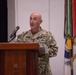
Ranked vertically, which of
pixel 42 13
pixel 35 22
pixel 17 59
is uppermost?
pixel 42 13

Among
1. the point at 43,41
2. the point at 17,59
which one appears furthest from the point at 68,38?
the point at 17,59

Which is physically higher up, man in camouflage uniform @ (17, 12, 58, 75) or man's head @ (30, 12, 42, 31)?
man's head @ (30, 12, 42, 31)

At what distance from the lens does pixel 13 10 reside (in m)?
3.53

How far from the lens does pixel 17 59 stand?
123 centimetres

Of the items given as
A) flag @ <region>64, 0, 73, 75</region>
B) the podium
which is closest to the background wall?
flag @ <region>64, 0, 73, 75</region>

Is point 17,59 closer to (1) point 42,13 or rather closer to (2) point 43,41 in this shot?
(2) point 43,41

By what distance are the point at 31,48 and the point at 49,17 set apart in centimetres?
234

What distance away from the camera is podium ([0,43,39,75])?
1217 millimetres

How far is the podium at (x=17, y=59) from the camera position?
47.9 inches

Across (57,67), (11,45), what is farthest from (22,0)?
(11,45)

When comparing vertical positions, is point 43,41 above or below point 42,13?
below

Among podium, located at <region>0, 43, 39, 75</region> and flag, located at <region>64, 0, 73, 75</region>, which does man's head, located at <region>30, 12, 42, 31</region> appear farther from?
podium, located at <region>0, 43, 39, 75</region>

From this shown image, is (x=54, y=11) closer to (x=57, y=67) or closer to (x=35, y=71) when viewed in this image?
(x=57, y=67)

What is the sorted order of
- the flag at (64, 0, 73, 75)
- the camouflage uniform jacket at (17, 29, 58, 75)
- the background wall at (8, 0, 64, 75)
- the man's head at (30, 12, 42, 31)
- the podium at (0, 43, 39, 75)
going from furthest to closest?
the background wall at (8, 0, 64, 75)
the flag at (64, 0, 73, 75)
the man's head at (30, 12, 42, 31)
the camouflage uniform jacket at (17, 29, 58, 75)
the podium at (0, 43, 39, 75)
